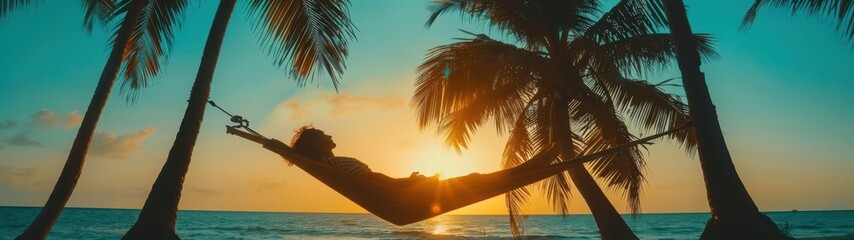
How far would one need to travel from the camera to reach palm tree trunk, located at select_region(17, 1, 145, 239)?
3277 millimetres

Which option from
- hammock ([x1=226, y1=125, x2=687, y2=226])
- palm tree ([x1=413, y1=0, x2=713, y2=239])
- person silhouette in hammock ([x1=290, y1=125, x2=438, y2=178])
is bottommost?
hammock ([x1=226, y1=125, x2=687, y2=226])

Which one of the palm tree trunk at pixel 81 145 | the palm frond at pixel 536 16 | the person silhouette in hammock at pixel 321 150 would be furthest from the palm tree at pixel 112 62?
the palm frond at pixel 536 16

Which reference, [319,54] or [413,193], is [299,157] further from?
[319,54]

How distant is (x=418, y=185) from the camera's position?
10.2ft

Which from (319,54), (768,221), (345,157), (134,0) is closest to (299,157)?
(345,157)

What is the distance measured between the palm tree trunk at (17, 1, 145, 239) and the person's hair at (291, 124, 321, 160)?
4.41ft

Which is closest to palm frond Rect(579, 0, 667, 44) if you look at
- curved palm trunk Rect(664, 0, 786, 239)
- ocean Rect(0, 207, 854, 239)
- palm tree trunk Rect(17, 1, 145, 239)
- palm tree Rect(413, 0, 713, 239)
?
palm tree Rect(413, 0, 713, 239)

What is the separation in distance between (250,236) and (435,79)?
17897 millimetres

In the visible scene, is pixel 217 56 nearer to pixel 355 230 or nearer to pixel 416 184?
pixel 416 184

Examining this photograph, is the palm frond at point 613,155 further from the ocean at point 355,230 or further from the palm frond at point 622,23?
the ocean at point 355,230

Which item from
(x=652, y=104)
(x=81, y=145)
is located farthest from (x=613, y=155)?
(x=81, y=145)

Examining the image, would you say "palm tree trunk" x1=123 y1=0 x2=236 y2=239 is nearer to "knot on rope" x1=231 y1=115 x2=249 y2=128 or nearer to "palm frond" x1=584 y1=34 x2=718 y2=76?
"knot on rope" x1=231 y1=115 x2=249 y2=128

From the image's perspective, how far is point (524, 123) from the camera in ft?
19.7

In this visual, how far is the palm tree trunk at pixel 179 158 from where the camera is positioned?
2.85 meters
